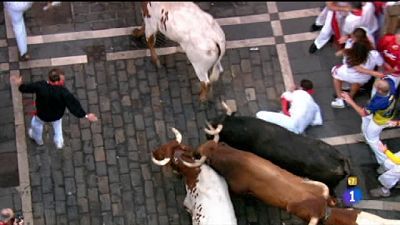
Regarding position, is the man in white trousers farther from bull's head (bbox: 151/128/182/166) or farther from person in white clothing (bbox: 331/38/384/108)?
bull's head (bbox: 151/128/182/166)

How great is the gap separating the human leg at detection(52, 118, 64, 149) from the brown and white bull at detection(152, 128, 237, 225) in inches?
67.1

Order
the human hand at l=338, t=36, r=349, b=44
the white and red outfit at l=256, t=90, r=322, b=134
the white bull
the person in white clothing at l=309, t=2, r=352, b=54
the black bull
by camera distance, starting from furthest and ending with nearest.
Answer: the human hand at l=338, t=36, r=349, b=44 → the person in white clothing at l=309, t=2, r=352, b=54 → the white and red outfit at l=256, t=90, r=322, b=134 → the black bull → the white bull

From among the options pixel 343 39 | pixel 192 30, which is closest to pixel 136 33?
pixel 192 30

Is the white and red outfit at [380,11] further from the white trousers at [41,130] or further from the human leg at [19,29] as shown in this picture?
the human leg at [19,29]

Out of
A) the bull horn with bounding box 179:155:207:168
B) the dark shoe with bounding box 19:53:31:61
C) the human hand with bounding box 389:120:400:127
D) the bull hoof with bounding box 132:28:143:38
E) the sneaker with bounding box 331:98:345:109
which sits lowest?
the sneaker with bounding box 331:98:345:109

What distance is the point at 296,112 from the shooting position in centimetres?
1130

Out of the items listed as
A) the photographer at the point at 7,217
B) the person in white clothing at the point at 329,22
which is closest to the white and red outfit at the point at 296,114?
the person in white clothing at the point at 329,22

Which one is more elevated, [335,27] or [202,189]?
[335,27]

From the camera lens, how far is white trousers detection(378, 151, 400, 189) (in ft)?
35.8

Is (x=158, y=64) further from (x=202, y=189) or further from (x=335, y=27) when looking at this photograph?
(x=335, y=27)

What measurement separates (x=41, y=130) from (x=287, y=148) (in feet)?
12.6

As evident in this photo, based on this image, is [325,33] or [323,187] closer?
[323,187]

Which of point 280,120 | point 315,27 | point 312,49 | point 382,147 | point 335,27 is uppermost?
point 335,27

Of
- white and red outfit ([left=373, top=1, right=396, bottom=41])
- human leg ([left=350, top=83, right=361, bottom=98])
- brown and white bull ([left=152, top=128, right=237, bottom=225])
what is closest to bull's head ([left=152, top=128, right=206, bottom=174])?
brown and white bull ([left=152, top=128, right=237, bottom=225])
